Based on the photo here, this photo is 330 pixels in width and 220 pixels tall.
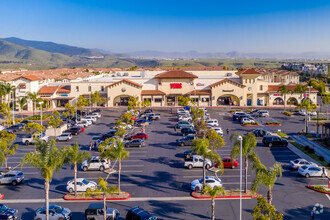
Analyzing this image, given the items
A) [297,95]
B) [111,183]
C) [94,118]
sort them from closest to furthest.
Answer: [111,183] → [94,118] → [297,95]

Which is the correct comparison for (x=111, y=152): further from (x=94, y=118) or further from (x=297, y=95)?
(x=297, y=95)

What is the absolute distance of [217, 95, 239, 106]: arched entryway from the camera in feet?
271

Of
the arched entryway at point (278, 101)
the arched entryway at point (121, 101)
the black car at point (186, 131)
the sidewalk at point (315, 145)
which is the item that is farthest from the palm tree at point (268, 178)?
the arched entryway at point (278, 101)

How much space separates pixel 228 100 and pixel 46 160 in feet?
225

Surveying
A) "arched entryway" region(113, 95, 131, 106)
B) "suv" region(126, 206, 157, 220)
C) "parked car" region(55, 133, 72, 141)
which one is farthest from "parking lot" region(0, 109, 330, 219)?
"arched entryway" region(113, 95, 131, 106)

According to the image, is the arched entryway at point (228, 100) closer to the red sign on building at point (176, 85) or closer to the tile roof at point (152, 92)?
the red sign on building at point (176, 85)

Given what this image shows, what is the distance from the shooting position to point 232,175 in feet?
108

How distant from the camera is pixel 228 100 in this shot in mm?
85375

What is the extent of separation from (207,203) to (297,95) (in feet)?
208

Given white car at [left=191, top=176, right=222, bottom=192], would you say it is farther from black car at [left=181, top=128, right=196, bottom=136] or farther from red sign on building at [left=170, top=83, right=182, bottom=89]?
red sign on building at [left=170, top=83, right=182, bottom=89]

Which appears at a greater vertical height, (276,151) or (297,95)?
(297,95)

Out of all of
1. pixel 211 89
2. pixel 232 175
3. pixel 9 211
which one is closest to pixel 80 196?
pixel 9 211

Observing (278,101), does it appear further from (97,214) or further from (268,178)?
(97,214)

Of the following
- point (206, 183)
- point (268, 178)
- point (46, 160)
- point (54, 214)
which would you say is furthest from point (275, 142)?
point (46, 160)
